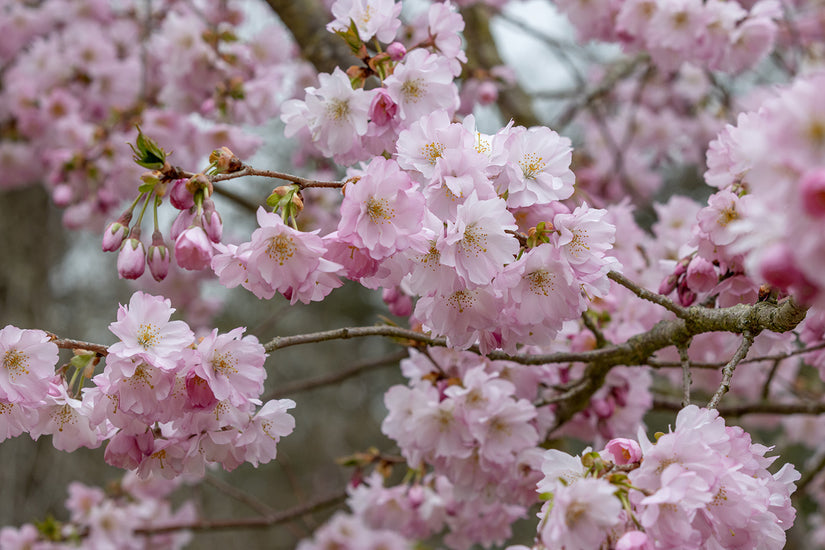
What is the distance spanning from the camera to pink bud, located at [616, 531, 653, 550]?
95 cm

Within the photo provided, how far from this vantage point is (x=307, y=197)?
3820 millimetres

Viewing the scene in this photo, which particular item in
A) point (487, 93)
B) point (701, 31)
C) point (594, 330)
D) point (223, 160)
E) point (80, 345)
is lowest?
point (80, 345)

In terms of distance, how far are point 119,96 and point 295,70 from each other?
3.22ft

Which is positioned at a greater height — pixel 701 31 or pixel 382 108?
pixel 701 31

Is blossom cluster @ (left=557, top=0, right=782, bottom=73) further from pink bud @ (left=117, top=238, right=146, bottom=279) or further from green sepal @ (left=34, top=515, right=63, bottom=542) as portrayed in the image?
green sepal @ (left=34, top=515, right=63, bottom=542)

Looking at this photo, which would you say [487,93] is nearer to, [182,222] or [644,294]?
[644,294]

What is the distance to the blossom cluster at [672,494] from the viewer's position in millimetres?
967

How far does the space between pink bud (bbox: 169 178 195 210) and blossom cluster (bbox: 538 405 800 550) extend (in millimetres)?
702

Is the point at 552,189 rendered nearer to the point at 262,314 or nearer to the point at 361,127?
the point at 361,127

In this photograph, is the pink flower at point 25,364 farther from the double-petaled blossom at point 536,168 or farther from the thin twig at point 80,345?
the double-petaled blossom at point 536,168

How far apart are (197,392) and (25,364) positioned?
0.32 meters

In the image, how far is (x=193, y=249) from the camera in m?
1.14

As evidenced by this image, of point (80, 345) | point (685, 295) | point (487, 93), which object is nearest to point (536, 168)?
point (685, 295)

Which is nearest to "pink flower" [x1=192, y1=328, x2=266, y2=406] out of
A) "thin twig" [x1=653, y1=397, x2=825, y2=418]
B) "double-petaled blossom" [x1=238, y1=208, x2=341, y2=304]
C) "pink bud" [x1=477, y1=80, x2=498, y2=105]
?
"double-petaled blossom" [x1=238, y1=208, x2=341, y2=304]
